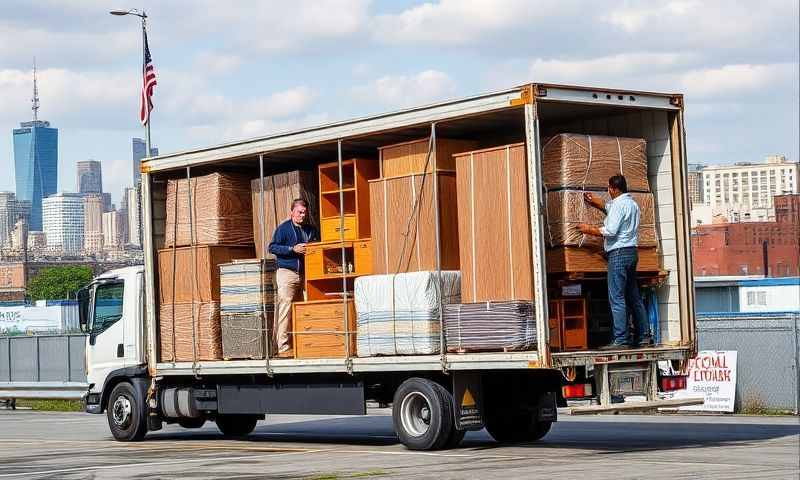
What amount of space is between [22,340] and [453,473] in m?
29.2

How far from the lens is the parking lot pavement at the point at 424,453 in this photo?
13477 millimetres

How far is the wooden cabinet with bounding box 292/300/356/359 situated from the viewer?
17.0 m

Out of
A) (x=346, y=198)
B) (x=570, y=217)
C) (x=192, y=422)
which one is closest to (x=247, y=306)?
(x=346, y=198)

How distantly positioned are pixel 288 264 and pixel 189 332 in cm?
223

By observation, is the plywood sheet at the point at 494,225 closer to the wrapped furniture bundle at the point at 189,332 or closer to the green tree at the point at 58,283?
the wrapped furniture bundle at the point at 189,332

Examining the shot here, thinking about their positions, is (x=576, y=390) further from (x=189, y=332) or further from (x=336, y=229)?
(x=189, y=332)

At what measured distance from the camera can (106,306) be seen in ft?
69.3

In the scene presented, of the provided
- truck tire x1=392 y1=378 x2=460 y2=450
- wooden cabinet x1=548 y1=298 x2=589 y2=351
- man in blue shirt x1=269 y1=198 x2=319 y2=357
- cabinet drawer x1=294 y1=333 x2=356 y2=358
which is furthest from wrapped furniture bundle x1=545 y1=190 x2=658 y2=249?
man in blue shirt x1=269 y1=198 x2=319 y2=357

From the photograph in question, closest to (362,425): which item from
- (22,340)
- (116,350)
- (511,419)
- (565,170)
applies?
(116,350)

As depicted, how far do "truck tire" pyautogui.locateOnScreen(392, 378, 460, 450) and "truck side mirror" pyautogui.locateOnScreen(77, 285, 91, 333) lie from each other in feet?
21.8

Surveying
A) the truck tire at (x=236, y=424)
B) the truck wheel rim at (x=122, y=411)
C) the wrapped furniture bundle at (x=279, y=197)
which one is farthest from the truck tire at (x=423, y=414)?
the truck wheel rim at (x=122, y=411)

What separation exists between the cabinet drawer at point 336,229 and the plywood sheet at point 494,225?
1.98 metres

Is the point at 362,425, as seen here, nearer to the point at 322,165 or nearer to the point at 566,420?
the point at 566,420

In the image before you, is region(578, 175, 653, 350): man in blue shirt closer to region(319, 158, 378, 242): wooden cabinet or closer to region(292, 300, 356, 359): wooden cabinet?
region(319, 158, 378, 242): wooden cabinet
